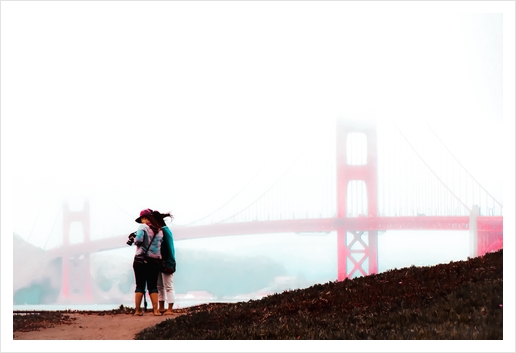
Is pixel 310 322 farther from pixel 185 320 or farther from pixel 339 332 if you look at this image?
pixel 185 320

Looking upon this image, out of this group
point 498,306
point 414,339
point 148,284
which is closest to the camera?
point 414,339

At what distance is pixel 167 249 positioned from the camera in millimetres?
13055

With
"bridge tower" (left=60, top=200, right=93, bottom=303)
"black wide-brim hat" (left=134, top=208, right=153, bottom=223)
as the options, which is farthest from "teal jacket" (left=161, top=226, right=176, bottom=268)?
"bridge tower" (left=60, top=200, right=93, bottom=303)

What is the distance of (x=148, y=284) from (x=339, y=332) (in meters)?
4.58

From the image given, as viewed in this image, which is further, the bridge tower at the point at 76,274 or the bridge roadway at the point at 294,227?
Result: the bridge roadway at the point at 294,227

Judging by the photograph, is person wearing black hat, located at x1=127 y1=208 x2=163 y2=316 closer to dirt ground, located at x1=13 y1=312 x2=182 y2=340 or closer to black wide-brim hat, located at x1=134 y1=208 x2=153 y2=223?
black wide-brim hat, located at x1=134 y1=208 x2=153 y2=223

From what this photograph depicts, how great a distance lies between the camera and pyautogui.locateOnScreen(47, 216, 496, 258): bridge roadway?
779 inches

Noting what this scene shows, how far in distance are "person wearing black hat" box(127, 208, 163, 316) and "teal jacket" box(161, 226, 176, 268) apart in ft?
0.30

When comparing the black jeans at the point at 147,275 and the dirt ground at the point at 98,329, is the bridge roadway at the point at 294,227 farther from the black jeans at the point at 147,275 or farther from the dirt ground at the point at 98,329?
the black jeans at the point at 147,275

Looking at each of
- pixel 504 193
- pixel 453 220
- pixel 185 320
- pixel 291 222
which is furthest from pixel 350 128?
pixel 185 320

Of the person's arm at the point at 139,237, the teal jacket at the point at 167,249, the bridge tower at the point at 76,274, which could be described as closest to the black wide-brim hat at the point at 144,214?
the person's arm at the point at 139,237

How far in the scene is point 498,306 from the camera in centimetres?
1084

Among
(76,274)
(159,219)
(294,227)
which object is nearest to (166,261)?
(159,219)

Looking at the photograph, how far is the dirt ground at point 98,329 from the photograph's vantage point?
39.5ft
